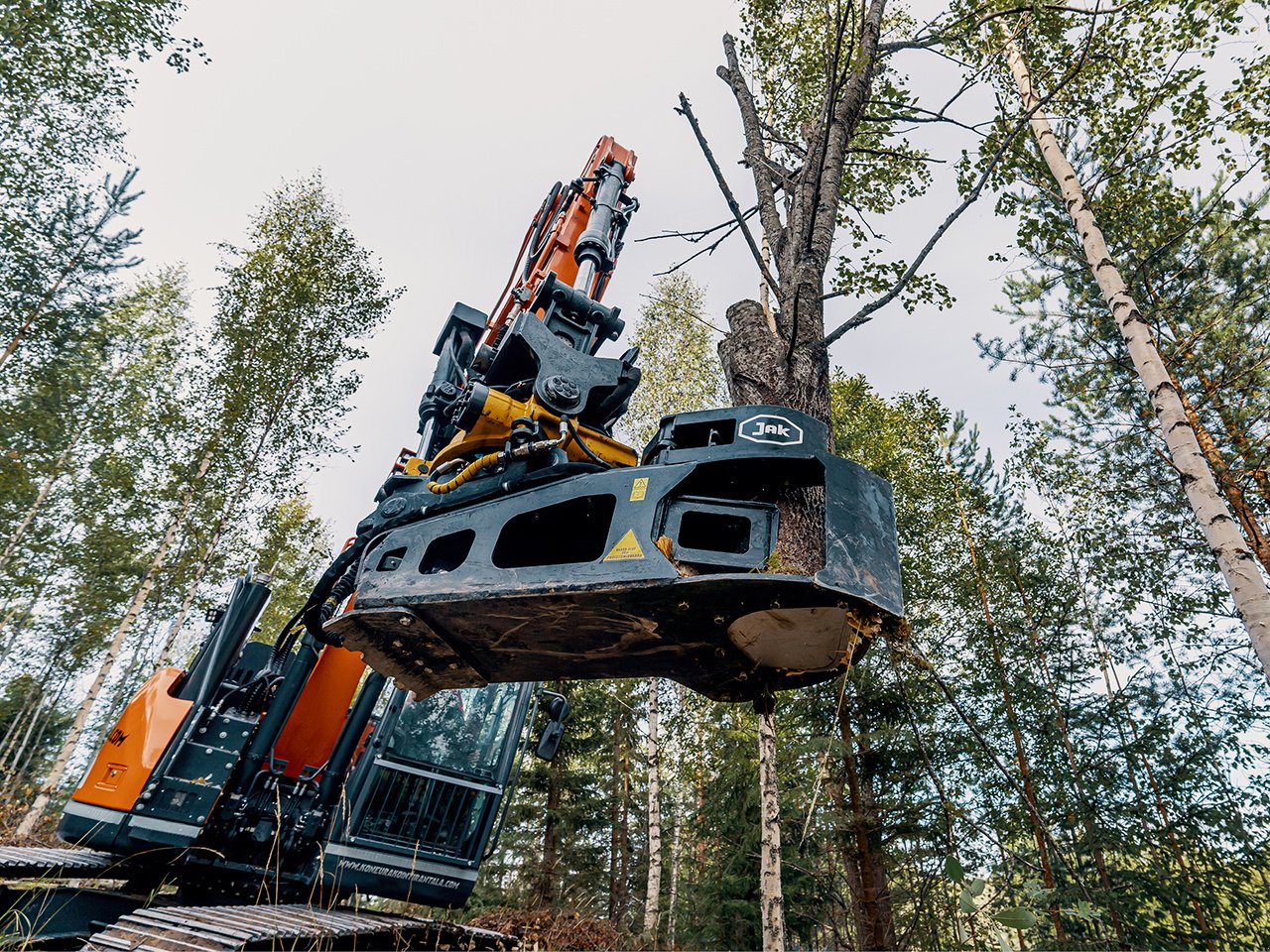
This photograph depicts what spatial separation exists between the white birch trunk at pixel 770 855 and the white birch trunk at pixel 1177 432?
3527 mm

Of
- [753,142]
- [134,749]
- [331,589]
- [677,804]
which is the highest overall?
[753,142]

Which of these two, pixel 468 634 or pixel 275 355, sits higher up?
pixel 275 355

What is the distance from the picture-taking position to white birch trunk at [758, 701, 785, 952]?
606 centimetres

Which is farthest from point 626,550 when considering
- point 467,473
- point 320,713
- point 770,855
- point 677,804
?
point 677,804

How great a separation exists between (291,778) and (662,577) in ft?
12.9

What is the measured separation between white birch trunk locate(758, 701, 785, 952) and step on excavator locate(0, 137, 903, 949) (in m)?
2.64

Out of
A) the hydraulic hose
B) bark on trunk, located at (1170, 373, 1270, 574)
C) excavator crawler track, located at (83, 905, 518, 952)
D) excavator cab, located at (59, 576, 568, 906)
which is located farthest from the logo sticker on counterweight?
bark on trunk, located at (1170, 373, 1270, 574)

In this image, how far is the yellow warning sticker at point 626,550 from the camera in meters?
2.23

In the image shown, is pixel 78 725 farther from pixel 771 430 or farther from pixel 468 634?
pixel 771 430

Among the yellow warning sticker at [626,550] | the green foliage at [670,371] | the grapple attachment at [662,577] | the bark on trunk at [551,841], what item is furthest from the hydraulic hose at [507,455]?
the bark on trunk at [551,841]

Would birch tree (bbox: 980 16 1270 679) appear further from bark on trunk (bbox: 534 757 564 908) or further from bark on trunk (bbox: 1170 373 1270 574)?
bark on trunk (bbox: 534 757 564 908)

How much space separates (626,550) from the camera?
2258 mm

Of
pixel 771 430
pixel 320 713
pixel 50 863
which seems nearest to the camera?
pixel 771 430

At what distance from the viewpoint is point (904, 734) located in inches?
400
